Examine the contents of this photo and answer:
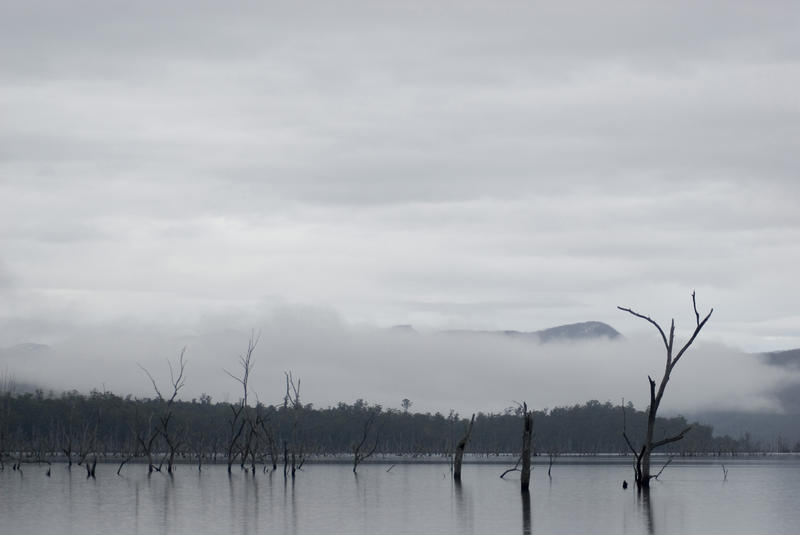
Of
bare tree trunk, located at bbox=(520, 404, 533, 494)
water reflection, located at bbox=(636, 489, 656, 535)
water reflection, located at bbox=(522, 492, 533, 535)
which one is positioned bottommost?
water reflection, located at bbox=(636, 489, 656, 535)

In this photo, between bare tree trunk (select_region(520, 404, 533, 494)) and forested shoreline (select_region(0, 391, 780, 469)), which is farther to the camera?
forested shoreline (select_region(0, 391, 780, 469))

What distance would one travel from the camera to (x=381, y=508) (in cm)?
3934

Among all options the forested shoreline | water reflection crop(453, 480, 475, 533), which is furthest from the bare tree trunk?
the forested shoreline

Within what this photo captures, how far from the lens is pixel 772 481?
66125mm

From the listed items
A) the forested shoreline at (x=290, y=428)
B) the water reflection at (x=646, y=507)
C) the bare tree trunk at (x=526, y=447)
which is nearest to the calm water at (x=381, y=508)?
the water reflection at (x=646, y=507)

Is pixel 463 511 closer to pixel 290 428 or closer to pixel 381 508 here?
pixel 381 508

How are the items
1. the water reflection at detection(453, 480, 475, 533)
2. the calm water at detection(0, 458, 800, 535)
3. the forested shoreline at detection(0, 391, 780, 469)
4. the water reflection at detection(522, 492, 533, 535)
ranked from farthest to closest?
the forested shoreline at detection(0, 391, 780, 469) → the water reflection at detection(453, 480, 475, 533) → the calm water at detection(0, 458, 800, 535) → the water reflection at detection(522, 492, 533, 535)

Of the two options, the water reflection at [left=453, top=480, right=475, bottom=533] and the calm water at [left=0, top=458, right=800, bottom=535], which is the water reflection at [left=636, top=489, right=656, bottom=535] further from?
the water reflection at [left=453, top=480, right=475, bottom=533]

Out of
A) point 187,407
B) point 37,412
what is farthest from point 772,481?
point 187,407

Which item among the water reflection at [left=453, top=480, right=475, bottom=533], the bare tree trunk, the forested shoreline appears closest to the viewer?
the water reflection at [left=453, top=480, right=475, bottom=533]

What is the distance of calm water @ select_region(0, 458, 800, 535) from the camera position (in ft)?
102

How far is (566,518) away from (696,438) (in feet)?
568

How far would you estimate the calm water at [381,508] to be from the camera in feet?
102

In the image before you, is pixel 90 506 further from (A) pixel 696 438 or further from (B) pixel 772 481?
(A) pixel 696 438
